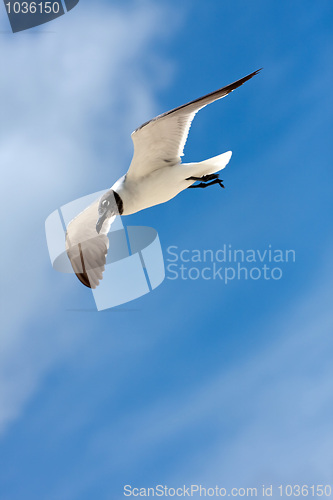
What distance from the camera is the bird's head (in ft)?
20.6

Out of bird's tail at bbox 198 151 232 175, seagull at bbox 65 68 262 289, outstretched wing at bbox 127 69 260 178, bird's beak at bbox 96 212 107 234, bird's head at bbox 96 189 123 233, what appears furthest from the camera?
bird's beak at bbox 96 212 107 234

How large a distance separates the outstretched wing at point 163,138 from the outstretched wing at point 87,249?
47.8 inches

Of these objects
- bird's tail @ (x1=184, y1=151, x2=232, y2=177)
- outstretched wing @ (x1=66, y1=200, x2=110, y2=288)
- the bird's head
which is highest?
bird's tail @ (x1=184, y1=151, x2=232, y2=177)

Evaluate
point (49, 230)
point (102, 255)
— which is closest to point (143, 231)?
point (102, 255)

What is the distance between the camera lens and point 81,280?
23.6 ft

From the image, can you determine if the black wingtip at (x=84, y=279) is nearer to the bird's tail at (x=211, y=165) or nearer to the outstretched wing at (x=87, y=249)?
the outstretched wing at (x=87, y=249)

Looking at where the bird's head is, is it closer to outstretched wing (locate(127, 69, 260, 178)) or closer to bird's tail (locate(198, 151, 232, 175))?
outstretched wing (locate(127, 69, 260, 178))

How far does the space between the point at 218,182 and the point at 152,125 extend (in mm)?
1009

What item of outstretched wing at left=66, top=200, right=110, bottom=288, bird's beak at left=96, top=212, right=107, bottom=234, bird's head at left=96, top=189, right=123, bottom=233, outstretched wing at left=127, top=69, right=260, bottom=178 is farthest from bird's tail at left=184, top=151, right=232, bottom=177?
outstretched wing at left=66, top=200, right=110, bottom=288

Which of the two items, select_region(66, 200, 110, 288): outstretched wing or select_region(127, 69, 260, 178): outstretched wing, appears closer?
select_region(127, 69, 260, 178): outstretched wing

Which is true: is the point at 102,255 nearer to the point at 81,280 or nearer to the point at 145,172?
the point at 81,280

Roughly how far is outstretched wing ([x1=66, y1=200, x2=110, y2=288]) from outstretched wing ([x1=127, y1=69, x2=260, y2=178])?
47.8 inches

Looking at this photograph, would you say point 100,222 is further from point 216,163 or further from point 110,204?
point 216,163

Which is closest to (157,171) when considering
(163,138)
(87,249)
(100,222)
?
(163,138)
